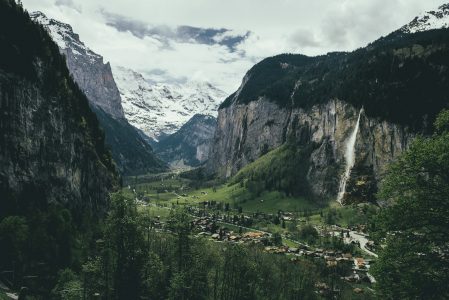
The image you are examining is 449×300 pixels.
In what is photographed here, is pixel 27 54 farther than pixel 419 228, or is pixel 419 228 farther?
pixel 27 54

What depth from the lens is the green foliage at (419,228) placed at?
27422 millimetres

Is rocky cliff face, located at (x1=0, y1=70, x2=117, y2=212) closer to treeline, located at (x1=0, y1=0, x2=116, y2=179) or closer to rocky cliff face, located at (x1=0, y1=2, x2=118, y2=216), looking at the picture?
rocky cliff face, located at (x1=0, y1=2, x2=118, y2=216)

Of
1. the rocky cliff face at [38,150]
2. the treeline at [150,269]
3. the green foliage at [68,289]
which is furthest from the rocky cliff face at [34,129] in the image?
the treeline at [150,269]

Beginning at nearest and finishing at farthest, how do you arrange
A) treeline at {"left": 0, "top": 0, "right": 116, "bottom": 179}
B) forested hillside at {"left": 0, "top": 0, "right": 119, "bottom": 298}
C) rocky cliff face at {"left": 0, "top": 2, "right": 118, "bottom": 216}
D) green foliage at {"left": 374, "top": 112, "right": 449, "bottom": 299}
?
green foliage at {"left": 374, "top": 112, "right": 449, "bottom": 299}
forested hillside at {"left": 0, "top": 0, "right": 119, "bottom": 298}
rocky cliff face at {"left": 0, "top": 2, "right": 118, "bottom": 216}
treeline at {"left": 0, "top": 0, "right": 116, "bottom": 179}

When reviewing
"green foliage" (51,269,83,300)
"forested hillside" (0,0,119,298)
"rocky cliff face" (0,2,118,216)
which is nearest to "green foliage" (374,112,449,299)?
"green foliage" (51,269,83,300)

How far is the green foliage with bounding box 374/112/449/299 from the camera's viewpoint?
27.4 metres

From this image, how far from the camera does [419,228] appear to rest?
28.9m

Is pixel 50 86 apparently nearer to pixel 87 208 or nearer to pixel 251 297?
pixel 87 208

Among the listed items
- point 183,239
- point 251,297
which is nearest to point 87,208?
point 251,297

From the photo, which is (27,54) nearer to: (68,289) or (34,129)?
(34,129)

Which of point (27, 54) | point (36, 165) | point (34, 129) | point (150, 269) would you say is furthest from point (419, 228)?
point (27, 54)

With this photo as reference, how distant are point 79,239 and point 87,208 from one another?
47497 millimetres

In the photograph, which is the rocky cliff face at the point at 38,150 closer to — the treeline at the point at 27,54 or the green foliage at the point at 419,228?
the treeline at the point at 27,54

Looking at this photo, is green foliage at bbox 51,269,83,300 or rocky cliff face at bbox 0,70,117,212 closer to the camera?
green foliage at bbox 51,269,83,300
